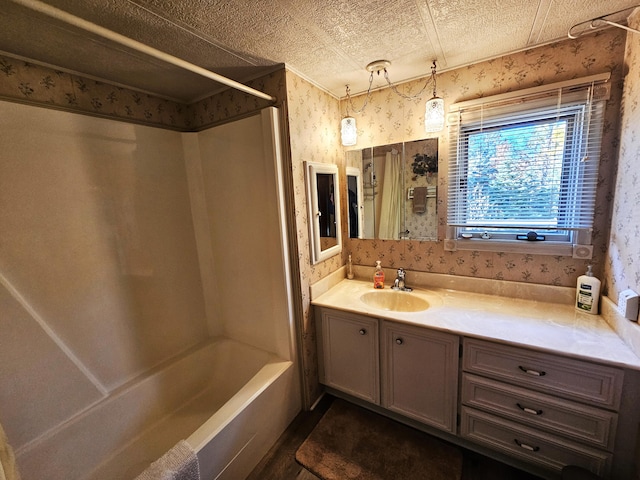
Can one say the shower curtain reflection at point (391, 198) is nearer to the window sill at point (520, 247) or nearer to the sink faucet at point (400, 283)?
the sink faucet at point (400, 283)

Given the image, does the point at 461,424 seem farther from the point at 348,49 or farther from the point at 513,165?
the point at 348,49

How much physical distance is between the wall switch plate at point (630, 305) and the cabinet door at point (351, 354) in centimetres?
108

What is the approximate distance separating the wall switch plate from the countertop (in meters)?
0.12

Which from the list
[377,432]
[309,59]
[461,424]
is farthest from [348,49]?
[377,432]

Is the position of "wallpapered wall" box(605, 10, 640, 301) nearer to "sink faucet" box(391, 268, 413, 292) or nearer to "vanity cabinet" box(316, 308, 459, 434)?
"vanity cabinet" box(316, 308, 459, 434)

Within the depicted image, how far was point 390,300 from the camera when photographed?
1854mm

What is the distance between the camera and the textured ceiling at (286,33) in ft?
3.38

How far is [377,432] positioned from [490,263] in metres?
1.26

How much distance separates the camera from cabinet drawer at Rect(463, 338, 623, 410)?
1.08 metres

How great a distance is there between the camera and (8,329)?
121 centimetres

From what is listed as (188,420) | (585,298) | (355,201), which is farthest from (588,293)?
(188,420)

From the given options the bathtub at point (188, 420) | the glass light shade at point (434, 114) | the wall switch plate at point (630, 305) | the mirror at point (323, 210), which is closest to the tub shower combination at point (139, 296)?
the bathtub at point (188, 420)

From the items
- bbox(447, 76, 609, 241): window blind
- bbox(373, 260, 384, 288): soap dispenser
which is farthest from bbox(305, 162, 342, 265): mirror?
bbox(447, 76, 609, 241): window blind

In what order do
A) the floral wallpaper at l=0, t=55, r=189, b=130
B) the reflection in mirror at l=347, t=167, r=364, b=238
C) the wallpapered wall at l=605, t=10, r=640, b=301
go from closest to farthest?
1. the wallpapered wall at l=605, t=10, r=640, b=301
2. the floral wallpaper at l=0, t=55, r=189, b=130
3. the reflection in mirror at l=347, t=167, r=364, b=238
